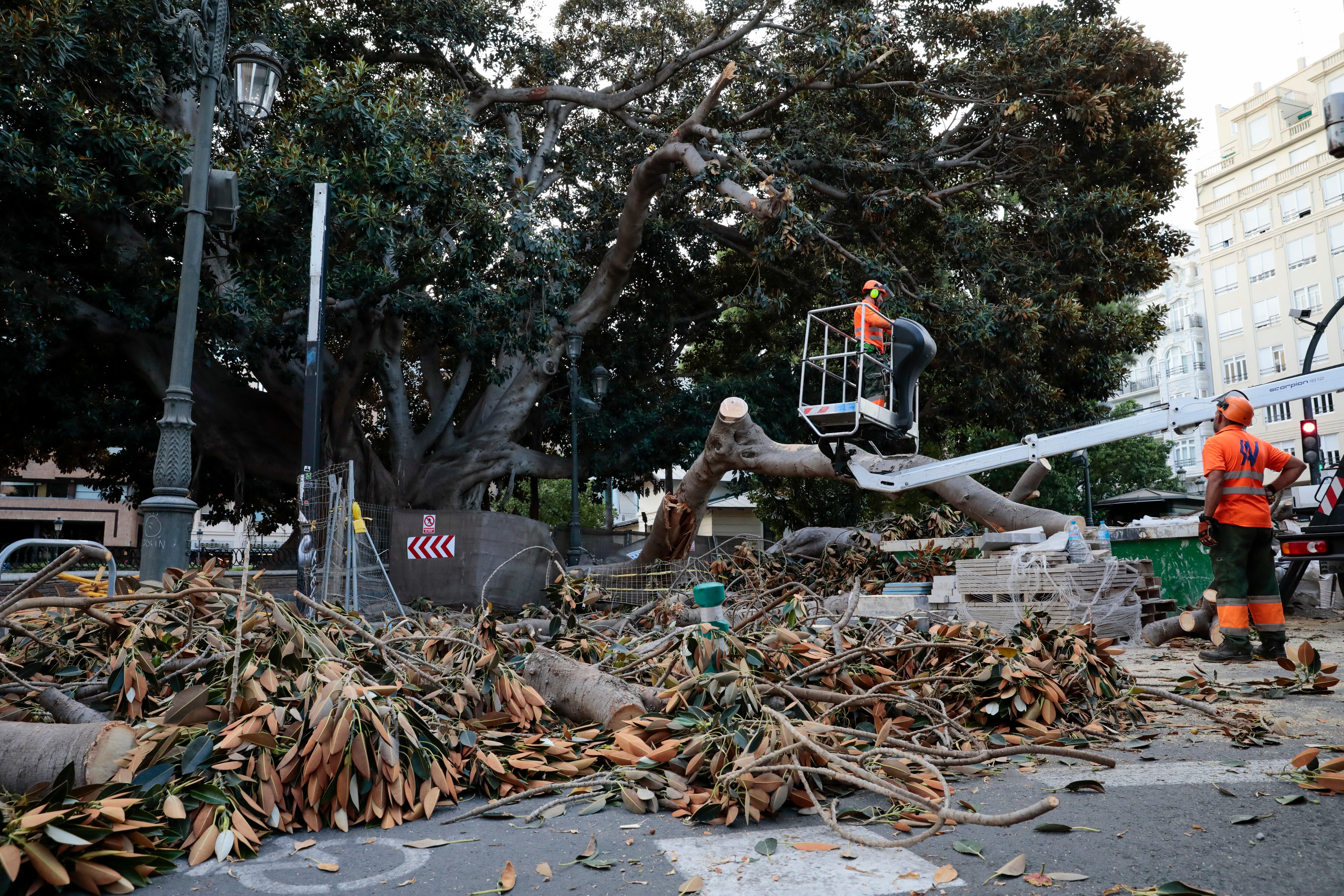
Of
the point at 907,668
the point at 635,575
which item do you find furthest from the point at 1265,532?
the point at 635,575

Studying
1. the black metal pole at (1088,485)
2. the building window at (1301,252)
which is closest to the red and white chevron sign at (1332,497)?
the black metal pole at (1088,485)

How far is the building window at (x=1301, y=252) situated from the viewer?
44719 mm

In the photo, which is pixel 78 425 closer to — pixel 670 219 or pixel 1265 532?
pixel 670 219

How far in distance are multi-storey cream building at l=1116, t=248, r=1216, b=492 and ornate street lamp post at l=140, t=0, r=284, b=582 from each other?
52.3 m

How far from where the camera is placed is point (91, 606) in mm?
3938

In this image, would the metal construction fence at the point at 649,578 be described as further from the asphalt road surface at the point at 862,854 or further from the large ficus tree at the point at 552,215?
the asphalt road surface at the point at 862,854

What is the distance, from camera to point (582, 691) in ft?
13.6

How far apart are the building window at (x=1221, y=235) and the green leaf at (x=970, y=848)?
5769 centimetres

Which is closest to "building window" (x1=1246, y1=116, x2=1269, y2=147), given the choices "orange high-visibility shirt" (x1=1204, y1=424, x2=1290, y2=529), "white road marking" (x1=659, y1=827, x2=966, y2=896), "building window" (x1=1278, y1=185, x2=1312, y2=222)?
"building window" (x1=1278, y1=185, x2=1312, y2=222)

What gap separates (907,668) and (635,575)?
305 inches

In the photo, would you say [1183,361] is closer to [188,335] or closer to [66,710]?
[188,335]

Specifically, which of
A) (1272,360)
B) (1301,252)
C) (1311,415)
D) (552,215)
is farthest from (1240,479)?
(1272,360)

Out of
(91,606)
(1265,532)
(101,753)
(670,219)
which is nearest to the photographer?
(101,753)

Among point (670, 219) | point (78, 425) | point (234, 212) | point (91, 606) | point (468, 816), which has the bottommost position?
point (468, 816)
